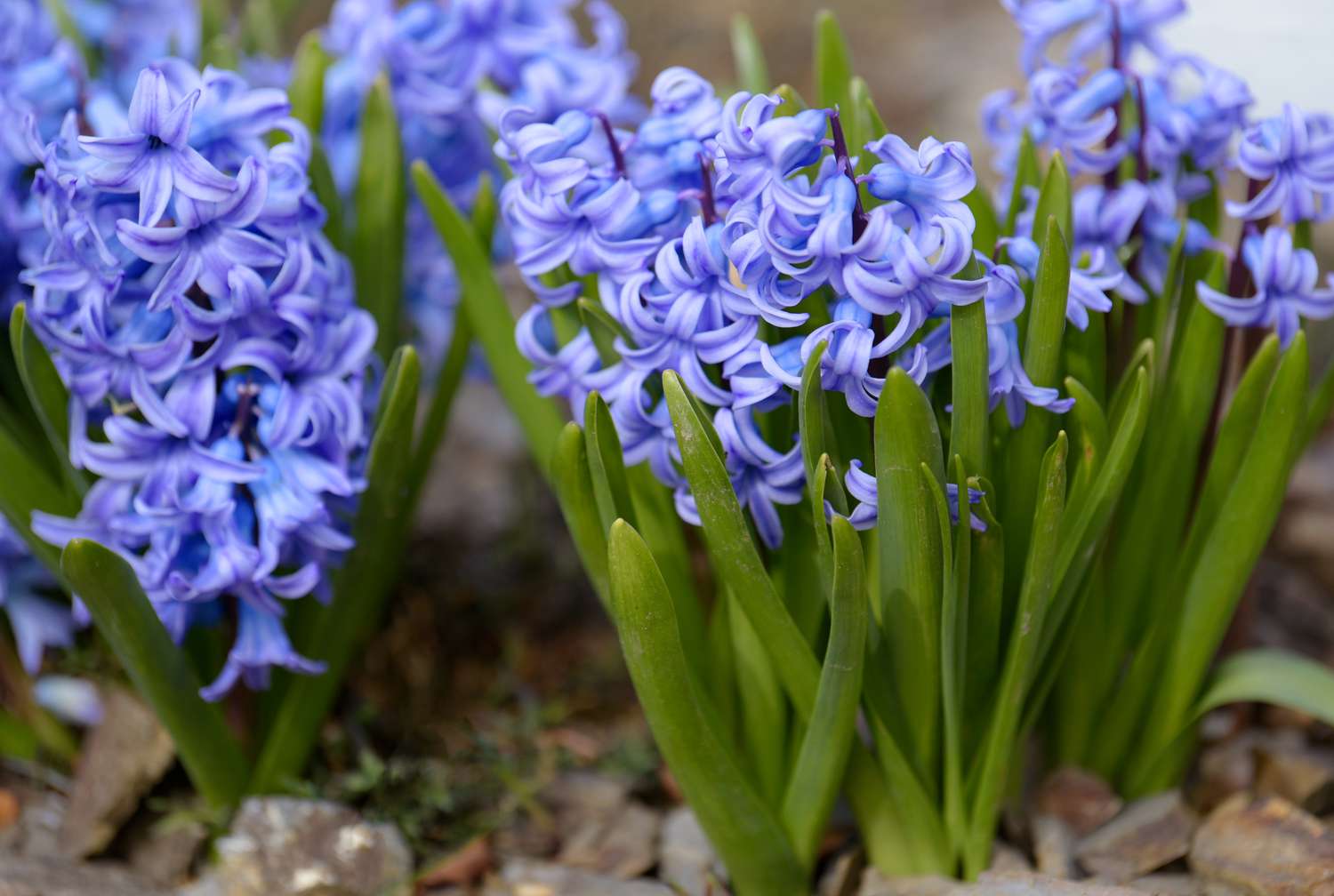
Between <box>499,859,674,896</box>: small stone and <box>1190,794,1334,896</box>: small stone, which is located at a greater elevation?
<box>1190,794,1334,896</box>: small stone

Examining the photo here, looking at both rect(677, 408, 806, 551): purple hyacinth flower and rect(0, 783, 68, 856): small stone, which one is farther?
rect(0, 783, 68, 856): small stone

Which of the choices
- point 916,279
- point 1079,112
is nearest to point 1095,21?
point 1079,112

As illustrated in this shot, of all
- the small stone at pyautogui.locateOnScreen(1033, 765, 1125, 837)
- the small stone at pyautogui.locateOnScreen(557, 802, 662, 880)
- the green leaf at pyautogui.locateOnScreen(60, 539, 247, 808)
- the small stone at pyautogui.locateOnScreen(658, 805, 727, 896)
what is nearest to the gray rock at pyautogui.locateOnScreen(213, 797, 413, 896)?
the green leaf at pyautogui.locateOnScreen(60, 539, 247, 808)

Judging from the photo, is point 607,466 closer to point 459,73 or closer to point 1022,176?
point 1022,176

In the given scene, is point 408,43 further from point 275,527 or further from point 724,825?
point 724,825

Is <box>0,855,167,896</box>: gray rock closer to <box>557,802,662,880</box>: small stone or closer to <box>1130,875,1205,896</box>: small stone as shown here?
<box>557,802,662,880</box>: small stone

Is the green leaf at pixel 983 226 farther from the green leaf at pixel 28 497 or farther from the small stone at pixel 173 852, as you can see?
the small stone at pixel 173 852

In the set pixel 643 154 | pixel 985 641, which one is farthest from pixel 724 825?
pixel 643 154
